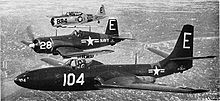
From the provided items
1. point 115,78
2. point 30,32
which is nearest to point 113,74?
point 115,78

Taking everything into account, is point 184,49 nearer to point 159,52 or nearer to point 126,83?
point 159,52

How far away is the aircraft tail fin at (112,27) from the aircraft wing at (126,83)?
46 cm

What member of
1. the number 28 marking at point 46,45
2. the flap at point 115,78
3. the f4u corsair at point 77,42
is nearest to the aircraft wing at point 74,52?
the f4u corsair at point 77,42

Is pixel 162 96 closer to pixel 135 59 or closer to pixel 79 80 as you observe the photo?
pixel 135 59

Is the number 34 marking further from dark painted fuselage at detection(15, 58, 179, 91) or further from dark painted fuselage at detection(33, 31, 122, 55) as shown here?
dark painted fuselage at detection(33, 31, 122, 55)

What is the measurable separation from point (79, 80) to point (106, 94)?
19.1 inches

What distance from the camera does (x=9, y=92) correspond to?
470 centimetres

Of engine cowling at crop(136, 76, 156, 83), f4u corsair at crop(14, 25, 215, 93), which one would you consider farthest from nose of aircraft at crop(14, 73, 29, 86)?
engine cowling at crop(136, 76, 156, 83)

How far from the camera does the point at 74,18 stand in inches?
189

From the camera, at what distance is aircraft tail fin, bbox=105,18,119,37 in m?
4.84

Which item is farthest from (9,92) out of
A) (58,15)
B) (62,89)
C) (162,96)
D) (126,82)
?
(162,96)

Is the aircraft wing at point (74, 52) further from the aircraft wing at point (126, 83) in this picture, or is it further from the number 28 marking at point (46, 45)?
the aircraft wing at point (126, 83)

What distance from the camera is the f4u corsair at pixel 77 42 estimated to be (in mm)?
4539

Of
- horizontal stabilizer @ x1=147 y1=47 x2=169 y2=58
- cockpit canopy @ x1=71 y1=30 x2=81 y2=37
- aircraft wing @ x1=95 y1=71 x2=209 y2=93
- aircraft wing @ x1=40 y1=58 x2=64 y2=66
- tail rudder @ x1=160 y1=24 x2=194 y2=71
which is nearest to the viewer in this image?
aircraft wing @ x1=95 y1=71 x2=209 y2=93
